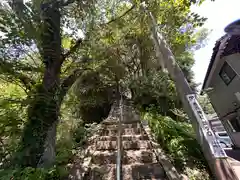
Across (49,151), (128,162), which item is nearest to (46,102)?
(49,151)

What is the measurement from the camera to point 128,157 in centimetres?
363

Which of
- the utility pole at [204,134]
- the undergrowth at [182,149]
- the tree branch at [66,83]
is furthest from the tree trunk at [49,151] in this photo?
the utility pole at [204,134]

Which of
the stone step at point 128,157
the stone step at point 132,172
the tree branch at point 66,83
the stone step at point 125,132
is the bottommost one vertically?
the stone step at point 132,172

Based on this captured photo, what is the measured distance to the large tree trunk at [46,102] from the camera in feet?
11.8

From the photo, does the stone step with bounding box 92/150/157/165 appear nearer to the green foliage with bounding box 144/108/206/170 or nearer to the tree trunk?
the green foliage with bounding box 144/108/206/170

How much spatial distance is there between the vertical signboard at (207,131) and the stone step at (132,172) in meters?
1.05

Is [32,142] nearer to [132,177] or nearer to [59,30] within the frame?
[132,177]

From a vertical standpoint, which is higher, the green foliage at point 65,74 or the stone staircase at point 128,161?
the green foliage at point 65,74

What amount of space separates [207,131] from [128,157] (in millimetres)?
1838

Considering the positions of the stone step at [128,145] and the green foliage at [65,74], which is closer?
the green foliage at [65,74]

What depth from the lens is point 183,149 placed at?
3760mm

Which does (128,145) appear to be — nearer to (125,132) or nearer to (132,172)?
(132,172)

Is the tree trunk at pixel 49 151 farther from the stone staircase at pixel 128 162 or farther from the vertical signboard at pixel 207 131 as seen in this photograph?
the vertical signboard at pixel 207 131

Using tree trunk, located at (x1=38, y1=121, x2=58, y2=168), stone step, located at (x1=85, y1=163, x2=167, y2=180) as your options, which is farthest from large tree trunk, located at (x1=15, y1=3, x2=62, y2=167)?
stone step, located at (x1=85, y1=163, x2=167, y2=180)
